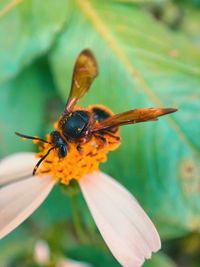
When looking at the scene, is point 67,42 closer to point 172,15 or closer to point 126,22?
point 126,22

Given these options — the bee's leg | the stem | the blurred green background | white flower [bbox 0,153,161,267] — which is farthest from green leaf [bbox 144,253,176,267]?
the bee's leg

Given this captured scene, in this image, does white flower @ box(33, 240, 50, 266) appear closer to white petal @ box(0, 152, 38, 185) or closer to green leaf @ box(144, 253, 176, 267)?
green leaf @ box(144, 253, 176, 267)

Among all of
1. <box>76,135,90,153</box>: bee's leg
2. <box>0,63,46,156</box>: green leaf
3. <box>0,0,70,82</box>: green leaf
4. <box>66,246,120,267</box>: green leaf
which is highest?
<box>0,0,70,82</box>: green leaf

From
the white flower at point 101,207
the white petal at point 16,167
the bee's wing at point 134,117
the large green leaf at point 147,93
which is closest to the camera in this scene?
the bee's wing at point 134,117

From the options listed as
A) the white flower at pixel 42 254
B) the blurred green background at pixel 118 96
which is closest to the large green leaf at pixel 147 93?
the blurred green background at pixel 118 96

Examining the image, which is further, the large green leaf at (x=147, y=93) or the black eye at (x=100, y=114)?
the large green leaf at (x=147, y=93)

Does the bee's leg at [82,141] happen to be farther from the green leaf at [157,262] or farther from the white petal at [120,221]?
the green leaf at [157,262]

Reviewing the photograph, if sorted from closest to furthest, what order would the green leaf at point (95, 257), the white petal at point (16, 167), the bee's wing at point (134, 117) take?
1. the bee's wing at point (134, 117)
2. the white petal at point (16, 167)
3. the green leaf at point (95, 257)
